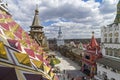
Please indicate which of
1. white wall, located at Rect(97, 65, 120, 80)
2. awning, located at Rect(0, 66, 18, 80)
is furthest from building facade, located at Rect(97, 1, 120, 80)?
awning, located at Rect(0, 66, 18, 80)

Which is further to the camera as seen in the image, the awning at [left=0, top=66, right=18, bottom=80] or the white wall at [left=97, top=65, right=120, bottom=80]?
the white wall at [left=97, top=65, right=120, bottom=80]

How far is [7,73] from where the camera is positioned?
7.13 metres

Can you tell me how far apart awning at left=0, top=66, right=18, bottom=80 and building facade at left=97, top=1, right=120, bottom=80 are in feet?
64.3

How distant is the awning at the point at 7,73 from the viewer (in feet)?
23.1

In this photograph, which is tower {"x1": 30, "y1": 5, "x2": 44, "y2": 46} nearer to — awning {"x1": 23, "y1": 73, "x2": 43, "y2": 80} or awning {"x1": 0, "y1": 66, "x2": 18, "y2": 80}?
awning {"x1": 23, "y1": 73, "x2": 43, "y2": 80}

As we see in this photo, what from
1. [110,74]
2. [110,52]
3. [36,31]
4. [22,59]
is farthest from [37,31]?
[22,59]

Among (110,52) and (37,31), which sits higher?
(37,31)

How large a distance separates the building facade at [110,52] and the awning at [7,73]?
19.6 meters

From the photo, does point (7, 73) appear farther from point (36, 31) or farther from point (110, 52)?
point (36, 31)

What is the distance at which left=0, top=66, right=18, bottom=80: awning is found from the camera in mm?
7055

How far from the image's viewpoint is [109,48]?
3122 cm

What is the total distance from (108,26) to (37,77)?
82.2 feet

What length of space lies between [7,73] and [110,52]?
85.0 ft

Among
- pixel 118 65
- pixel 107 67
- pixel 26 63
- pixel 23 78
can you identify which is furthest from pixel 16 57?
pixel 107 67
